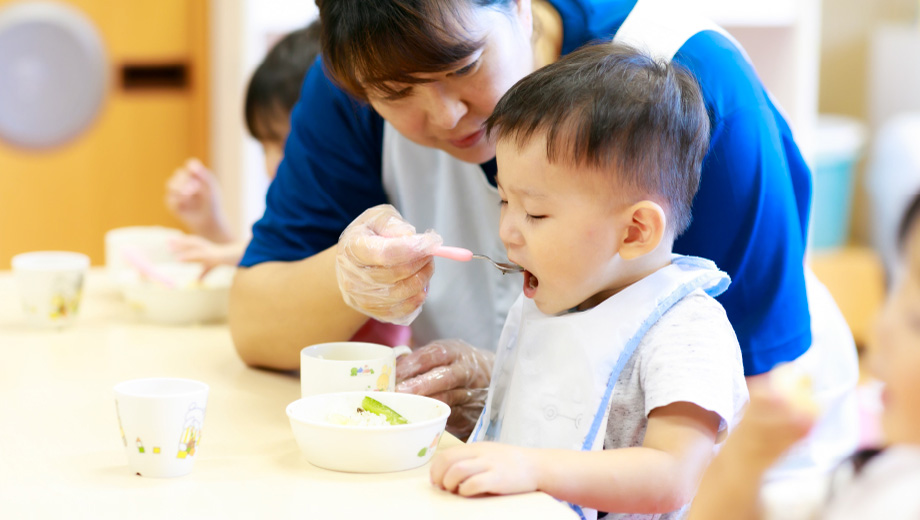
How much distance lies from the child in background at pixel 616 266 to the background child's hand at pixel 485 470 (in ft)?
0.30

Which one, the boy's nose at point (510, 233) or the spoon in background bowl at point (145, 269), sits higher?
the boy's nose at point (510, 233)

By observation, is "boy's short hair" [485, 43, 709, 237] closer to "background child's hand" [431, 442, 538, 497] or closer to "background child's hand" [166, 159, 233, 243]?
"background child's hand" [431, 442, 538, 497]

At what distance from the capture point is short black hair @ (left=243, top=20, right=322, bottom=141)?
6.16 feet

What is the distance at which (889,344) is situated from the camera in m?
0.59

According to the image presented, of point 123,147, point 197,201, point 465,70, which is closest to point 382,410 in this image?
point 465,70

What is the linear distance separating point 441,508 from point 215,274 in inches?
41.9

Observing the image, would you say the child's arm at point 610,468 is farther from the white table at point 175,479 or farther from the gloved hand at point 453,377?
the gloved hand at point 453,377

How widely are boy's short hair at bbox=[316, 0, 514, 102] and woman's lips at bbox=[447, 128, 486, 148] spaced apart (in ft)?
0.41

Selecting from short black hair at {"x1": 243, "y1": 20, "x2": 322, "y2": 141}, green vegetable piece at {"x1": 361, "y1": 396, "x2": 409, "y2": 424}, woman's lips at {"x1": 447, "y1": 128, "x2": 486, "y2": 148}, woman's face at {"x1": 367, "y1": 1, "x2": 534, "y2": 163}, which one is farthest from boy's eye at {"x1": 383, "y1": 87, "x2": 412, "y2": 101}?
short black hair at {"x1": 243, "y1": 20, "x2": 322, "y2": 141}

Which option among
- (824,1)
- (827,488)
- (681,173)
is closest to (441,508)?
(827,488)

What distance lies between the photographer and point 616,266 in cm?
105

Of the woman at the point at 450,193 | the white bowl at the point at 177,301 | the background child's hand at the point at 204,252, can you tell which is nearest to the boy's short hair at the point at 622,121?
the woman at the point at 450,193

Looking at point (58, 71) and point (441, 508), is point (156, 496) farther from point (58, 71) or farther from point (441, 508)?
point (58, 71)

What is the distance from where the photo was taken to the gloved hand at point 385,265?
3.53ft
